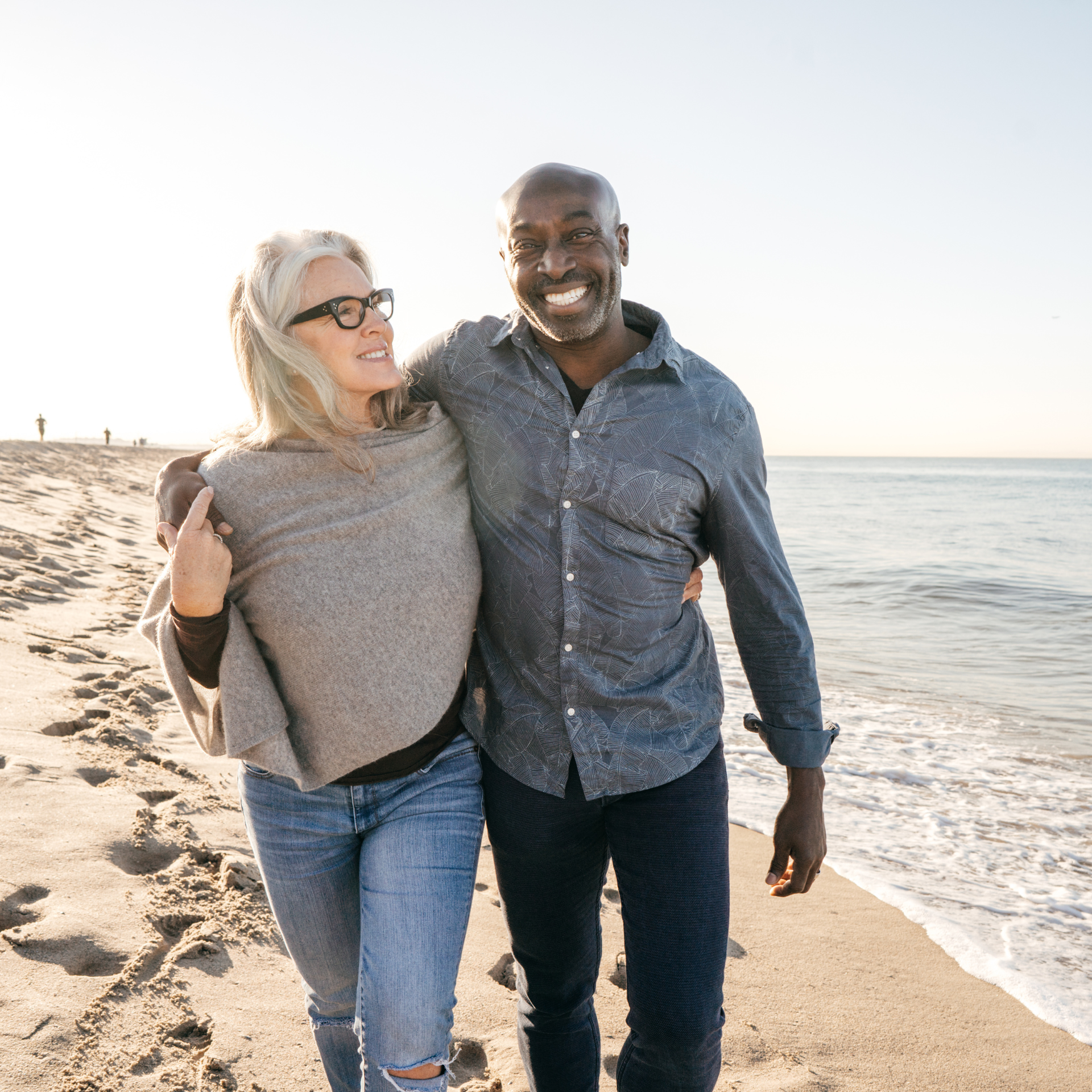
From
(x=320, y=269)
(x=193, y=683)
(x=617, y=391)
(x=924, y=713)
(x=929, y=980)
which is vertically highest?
(x=320, y=269)

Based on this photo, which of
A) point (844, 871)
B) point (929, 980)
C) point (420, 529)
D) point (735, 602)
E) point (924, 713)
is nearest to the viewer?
point (420, 529)

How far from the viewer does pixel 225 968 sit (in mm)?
2705

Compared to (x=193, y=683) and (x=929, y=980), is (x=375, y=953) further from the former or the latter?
(x=929, y=980)

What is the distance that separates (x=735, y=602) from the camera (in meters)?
2.32

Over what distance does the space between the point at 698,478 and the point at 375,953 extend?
136 cm

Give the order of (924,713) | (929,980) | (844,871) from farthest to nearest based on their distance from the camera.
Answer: (924,713) < (844,871) < (929,980)

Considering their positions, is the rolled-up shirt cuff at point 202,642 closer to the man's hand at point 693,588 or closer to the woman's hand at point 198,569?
the woman's hand at point 198,569

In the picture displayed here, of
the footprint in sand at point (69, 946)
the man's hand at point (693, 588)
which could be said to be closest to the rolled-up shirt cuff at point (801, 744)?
the man's hand at point (693, 588)

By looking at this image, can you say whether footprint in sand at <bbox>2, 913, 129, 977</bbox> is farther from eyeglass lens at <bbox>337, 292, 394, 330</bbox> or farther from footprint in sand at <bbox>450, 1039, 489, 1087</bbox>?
eyeglass lens at <bbox>337, 292, 394, 330</bbox>

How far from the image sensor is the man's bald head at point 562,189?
2.33 metres

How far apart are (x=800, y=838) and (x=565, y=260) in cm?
165

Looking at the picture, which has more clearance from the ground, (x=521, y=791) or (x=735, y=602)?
(x=735, y=602)

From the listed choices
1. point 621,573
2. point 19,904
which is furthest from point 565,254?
point 19,904

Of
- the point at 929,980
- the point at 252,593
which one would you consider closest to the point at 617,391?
the point at 252,593
